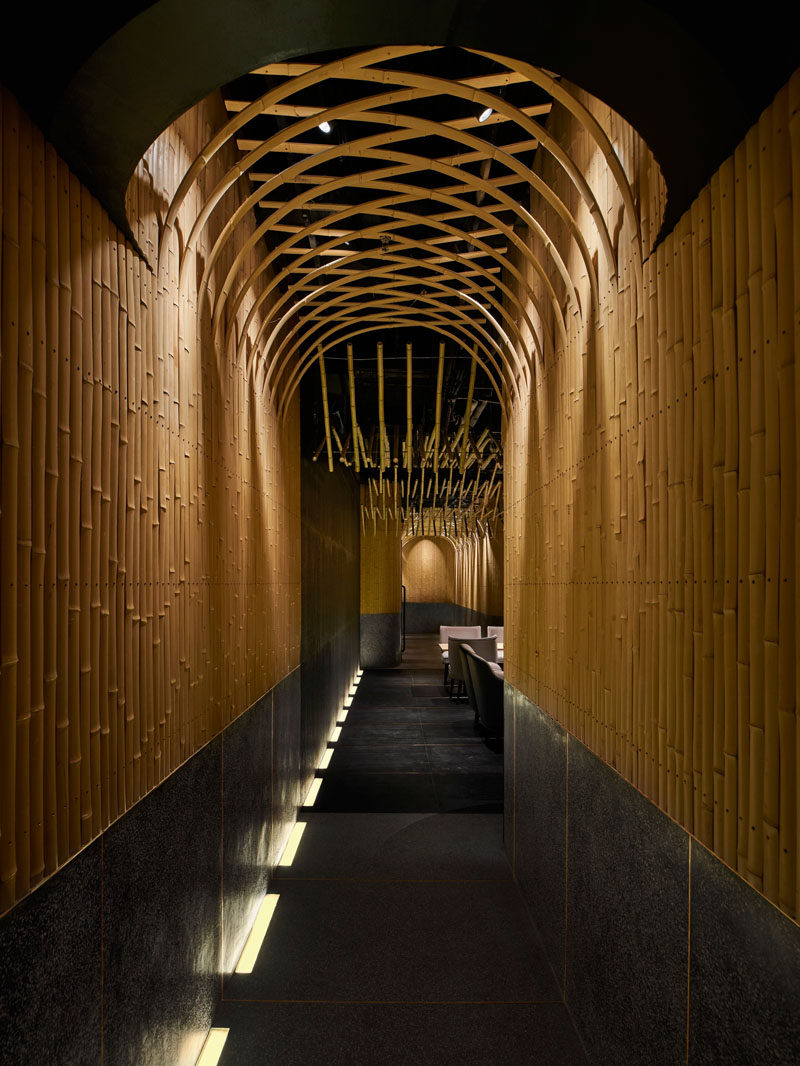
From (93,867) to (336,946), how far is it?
220 centimetres

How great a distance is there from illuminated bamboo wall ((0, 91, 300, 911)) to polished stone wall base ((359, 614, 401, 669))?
11.8 metres

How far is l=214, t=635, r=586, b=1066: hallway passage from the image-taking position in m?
2.80

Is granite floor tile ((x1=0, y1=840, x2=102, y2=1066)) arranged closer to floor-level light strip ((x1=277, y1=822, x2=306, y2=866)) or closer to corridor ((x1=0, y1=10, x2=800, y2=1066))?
corridor ((x1=0, y1=10, x2=800, y2=1066))

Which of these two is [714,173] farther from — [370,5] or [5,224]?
[5,224]

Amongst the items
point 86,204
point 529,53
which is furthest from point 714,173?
point 86,204

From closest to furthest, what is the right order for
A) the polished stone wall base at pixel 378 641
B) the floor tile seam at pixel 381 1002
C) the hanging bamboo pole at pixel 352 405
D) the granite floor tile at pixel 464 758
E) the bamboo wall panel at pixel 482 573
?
1. the floor tile seam at pixel 381 1002
2. the hanging bamboo pole at pixel 352 405
3. the granite floor tile at pixel 464 758
4. the polished stone wall base at pixel 378 641
5. the bamboo wall panel at pixel 482 573

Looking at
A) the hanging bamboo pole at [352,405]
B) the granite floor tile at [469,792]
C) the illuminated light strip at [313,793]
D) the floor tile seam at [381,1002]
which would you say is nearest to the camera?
the floor tile seam at [381,1002]

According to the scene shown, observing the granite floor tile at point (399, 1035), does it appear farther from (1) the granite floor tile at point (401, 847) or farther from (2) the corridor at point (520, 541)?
(1) the granite floor tile at point (401, 847)

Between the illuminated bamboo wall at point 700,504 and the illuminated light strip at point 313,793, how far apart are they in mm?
3408

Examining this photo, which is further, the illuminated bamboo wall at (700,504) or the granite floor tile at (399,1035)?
the granite floor tile at (399,1035)

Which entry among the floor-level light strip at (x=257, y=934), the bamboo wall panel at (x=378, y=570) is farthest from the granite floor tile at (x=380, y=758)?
the bamboo wall panel at (x=378, y=570)

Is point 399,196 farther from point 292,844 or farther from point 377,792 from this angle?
point 377,792

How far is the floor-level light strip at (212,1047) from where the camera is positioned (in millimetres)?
2655

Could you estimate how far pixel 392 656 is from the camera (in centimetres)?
1486
